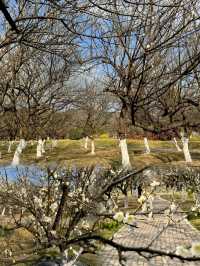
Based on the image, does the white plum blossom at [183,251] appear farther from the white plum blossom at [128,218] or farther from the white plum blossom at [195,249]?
the white plum blossom at [128,218]

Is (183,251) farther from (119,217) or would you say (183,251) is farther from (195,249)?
(119,217)

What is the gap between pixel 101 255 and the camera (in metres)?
11.3

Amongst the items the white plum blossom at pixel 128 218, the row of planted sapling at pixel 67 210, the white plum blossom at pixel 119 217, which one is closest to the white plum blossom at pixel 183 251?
the row of planted sapling at pixel 67 210

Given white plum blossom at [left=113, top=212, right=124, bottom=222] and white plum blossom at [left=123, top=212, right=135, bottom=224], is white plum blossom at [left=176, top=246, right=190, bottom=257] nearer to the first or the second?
white plum blossom at [left=113, top=212, right=124, bottom=222]

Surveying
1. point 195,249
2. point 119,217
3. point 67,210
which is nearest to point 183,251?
point 195,249

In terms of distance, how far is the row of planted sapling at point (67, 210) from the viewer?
96.2 inches

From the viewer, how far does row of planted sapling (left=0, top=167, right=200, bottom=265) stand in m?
2.44

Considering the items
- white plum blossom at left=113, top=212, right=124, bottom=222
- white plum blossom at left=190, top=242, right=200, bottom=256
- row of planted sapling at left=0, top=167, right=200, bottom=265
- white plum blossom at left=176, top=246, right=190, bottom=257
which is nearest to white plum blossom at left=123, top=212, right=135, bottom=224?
row of planted sapling at left=0, top=167, right=200, bottom=265

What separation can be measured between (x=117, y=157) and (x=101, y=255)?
26.3 meters

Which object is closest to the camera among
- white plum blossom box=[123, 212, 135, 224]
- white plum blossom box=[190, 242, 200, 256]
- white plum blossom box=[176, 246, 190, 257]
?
white plum blossom box=[190, 242, 200, 256]

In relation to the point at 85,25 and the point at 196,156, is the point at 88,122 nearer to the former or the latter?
the point at 196,156

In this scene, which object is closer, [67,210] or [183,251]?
[183,251]

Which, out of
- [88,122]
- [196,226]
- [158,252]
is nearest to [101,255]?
[196,226]

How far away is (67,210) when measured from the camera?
8344 mm
